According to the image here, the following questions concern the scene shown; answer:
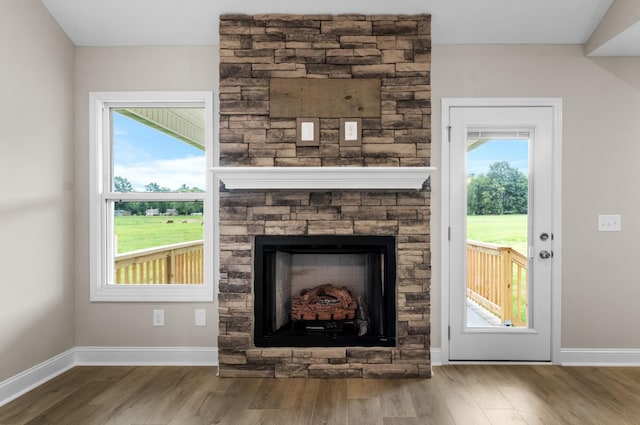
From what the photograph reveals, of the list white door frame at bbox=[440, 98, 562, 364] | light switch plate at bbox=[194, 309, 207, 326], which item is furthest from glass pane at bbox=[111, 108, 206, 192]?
white door frame at bbox=[440, 98, 562, 364]

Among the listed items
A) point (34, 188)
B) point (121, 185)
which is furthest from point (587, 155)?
point (34, 188)

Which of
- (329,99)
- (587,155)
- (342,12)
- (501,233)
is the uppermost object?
(342,12)

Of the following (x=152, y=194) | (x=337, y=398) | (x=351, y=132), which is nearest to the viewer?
(x=337, y=398)

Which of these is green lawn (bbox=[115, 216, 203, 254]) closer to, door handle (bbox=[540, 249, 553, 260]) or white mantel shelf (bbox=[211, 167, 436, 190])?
white mantel shelf (bbox=[211, 167, 436, 190])

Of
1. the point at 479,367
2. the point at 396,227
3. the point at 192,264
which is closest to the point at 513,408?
the point at 479,367

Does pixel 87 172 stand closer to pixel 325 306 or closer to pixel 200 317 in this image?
A: pixel 200 317

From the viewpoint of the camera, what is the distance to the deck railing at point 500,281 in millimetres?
3510

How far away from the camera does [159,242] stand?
3.64m

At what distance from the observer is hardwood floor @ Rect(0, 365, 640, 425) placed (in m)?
2.52

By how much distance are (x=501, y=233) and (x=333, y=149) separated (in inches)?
60.5

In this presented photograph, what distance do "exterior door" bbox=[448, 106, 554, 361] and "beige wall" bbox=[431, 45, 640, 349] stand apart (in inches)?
5.6

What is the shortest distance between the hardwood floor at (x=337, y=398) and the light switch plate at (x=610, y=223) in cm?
106

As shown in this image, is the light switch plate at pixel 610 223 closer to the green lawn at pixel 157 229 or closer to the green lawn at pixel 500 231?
the green lawn at pixel 500 231

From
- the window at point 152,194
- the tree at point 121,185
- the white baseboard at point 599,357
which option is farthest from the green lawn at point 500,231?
the tree at point 121,185
